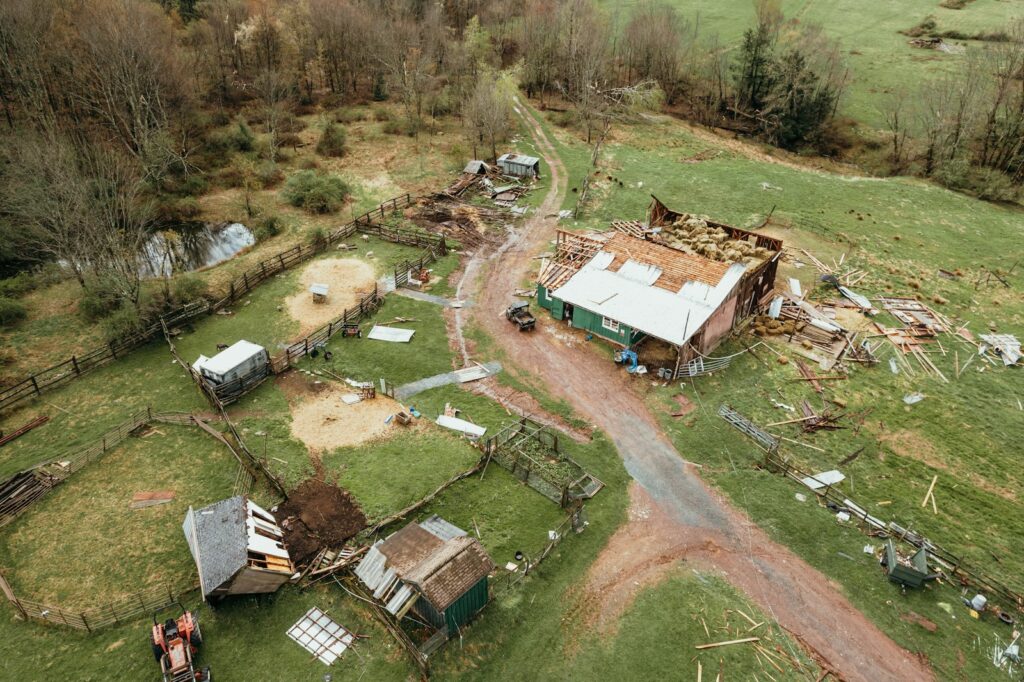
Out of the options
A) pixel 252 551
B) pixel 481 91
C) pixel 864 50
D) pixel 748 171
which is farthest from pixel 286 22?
pixel 864 50

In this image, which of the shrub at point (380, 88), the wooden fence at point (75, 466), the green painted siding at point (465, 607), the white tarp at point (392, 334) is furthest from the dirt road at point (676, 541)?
the shrub at point (380, 88)

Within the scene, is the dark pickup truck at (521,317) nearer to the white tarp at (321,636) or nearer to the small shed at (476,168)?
the white tarp at (321,636)

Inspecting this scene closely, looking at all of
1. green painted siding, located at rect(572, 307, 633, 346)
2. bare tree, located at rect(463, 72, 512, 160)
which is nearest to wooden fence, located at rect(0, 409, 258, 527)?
green painted siding, located at rect(572, 307, 633, 346)

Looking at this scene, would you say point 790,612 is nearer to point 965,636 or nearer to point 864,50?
point 965,636

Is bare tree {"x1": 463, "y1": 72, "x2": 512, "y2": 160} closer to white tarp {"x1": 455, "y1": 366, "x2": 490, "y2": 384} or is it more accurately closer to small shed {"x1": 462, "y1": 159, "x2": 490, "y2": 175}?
small shed {"x1": 462, "y1": 159, "x2": 490, "y2": 175}

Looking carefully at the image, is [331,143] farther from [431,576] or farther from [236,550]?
[431,576]

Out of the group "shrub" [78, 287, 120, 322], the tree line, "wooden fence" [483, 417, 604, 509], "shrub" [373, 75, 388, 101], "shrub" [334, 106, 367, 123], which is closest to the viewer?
"wooden fence" [483, 417, 604, 509]
